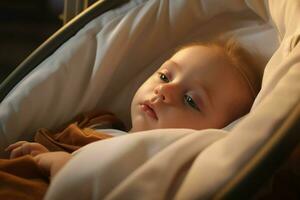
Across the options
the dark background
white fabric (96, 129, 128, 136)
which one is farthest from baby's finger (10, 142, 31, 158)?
the dark background

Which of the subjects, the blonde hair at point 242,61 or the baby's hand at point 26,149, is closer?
the baby's hand at point 26,149

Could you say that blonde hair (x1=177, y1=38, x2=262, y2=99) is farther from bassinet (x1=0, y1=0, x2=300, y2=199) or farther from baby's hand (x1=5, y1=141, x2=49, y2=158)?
baby's hand (x1=5, y1=141, x2=49, y2=158)

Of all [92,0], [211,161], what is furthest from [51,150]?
[92,0]

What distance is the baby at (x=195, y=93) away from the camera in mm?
1027

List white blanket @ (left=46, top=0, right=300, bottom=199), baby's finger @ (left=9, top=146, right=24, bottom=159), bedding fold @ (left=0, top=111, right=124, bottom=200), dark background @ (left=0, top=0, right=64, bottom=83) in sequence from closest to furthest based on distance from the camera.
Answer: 1. white blanket @ (left=46, top=0, right=300, bottom=199)
2. bedding fold @ (left=0, top=111, right=124, bottom=200)
3. baby's finger @ (left=9, top=146, right=24, bottom=159)
4. dark background @ (left=0, top=0, right=64, bottom=83)

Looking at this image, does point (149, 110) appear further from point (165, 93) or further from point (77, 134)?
point (77, 134)

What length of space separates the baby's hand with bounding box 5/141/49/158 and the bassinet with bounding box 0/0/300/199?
2.0 inches

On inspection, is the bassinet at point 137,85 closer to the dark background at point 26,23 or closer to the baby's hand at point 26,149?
the baby's hand at point 26,149

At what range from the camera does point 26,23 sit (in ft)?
7.02

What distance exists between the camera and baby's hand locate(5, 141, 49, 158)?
1013mm

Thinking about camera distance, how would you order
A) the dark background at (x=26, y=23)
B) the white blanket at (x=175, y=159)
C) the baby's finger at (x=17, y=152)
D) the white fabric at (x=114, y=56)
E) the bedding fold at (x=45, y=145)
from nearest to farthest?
the white blanket at (x=175, y=159) → the bedding fold at (x=45, y=145) → the baby's finger at (x=17, y=152) → the white fabric at (x=114, y=56) → the dark background at (x=26, y=23)

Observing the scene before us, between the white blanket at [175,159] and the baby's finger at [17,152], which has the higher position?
the white blanket at [175,159]

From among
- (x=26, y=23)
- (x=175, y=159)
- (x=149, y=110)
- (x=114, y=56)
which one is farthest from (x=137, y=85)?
(x=26, y=23)

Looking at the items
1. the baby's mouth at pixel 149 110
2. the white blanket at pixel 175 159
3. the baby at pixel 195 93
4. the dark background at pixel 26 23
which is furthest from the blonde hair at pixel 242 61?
the dark background at pixel 26 23
